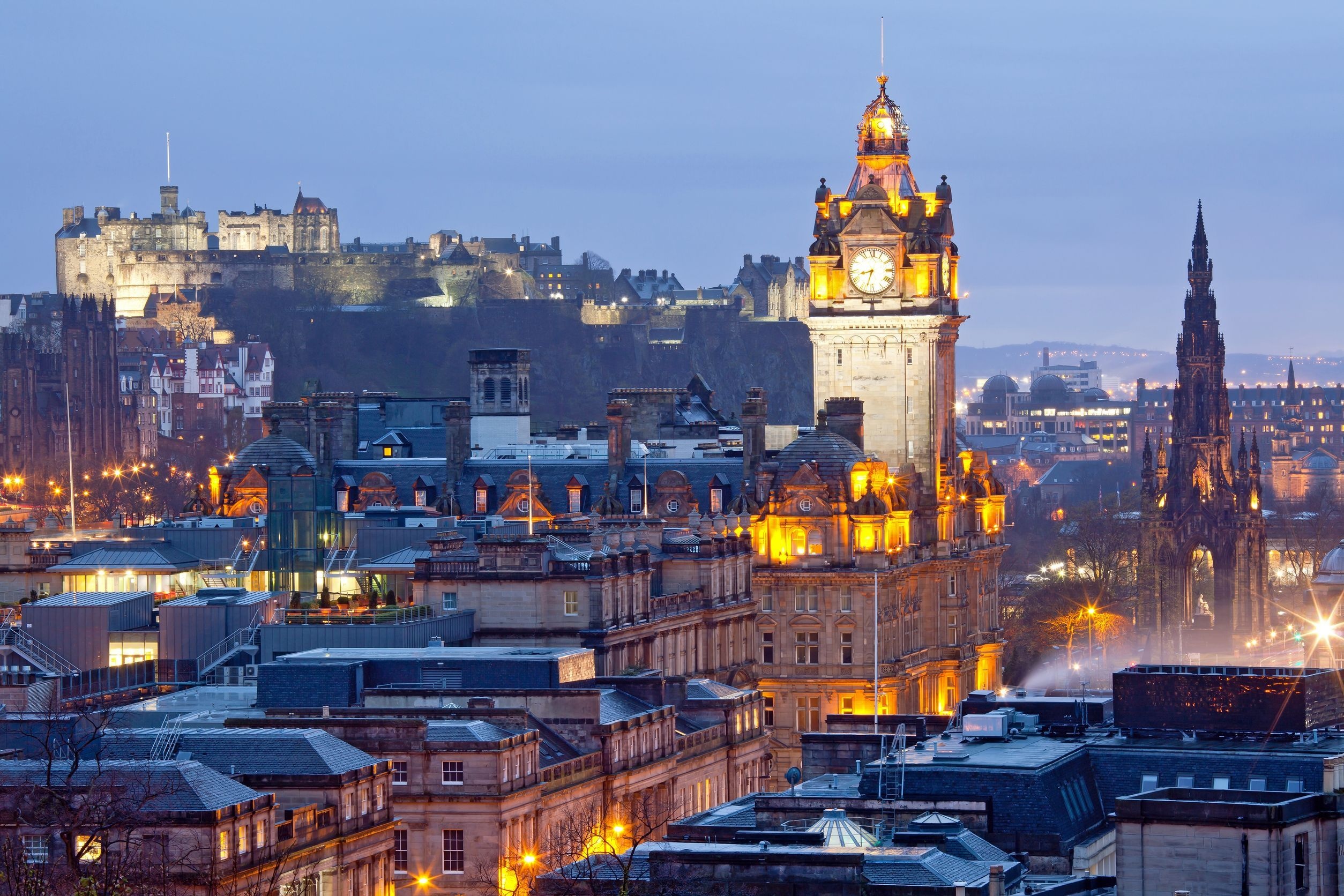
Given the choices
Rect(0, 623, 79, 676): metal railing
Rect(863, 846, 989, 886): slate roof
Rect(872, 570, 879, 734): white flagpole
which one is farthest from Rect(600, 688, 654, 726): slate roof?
Rect(872, 570, 879, 734): white flagpole

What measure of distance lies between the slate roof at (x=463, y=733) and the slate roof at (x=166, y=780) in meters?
9.86

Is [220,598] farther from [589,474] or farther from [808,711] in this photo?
[589,474]

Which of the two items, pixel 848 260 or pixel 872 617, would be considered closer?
pixel 872 617

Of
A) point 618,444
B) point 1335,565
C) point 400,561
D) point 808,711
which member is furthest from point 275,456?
point 1335,565

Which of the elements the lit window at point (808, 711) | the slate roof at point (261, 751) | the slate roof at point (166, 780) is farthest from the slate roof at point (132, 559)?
the slate roof at point (166, 780)

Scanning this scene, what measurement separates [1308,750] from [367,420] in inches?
3349

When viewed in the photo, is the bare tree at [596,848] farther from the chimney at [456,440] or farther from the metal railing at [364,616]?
the chimney at [456,440]

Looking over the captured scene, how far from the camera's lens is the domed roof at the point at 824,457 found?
13788cm

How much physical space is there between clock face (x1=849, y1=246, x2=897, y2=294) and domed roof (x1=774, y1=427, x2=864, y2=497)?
8695mm

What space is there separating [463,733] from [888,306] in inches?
2494

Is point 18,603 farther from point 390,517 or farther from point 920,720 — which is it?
point 920,720

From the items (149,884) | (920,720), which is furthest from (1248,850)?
(920,720)

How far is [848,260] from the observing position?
5758 inches

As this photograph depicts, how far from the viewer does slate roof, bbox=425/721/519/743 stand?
280ft
